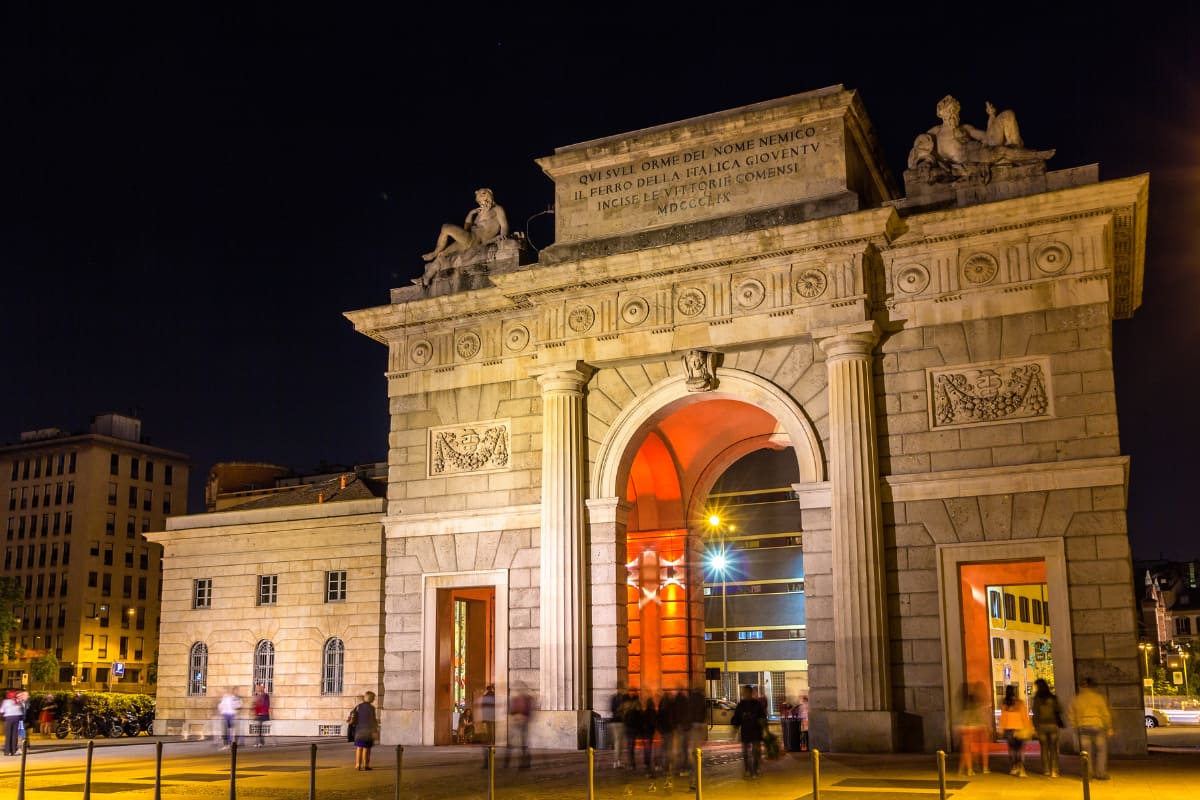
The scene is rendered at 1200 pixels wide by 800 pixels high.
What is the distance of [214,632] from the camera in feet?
130

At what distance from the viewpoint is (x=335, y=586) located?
37.6m

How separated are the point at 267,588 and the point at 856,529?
22.5m

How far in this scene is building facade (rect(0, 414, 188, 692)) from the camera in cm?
9794

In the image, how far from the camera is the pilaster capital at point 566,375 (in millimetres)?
27094

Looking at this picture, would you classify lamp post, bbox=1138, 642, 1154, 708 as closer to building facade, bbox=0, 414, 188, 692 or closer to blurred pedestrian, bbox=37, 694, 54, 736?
blurred pedestrian, bbox=37, 694, 54, 736

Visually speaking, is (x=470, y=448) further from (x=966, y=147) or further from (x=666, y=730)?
(x=966, y=147)

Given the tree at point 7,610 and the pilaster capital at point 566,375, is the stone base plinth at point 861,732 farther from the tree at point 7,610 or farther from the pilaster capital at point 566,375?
the tree at point 7,610

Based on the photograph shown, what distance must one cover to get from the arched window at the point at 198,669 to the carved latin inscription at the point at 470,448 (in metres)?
15.4

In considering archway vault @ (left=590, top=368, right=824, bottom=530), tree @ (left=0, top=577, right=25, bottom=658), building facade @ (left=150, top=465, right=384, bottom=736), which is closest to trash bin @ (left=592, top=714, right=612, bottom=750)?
archway vault @ (left=590, top=368, right=824, bottom=530)

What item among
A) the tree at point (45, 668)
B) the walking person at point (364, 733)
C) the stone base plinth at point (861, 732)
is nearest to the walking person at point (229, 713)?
the walking person at point (364, 733)

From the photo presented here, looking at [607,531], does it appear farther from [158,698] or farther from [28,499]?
[28,499]

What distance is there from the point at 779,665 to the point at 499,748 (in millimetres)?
29838

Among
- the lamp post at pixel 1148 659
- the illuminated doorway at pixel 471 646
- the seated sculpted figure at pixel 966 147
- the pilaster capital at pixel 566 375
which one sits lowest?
the lamp post at pixel 1148 659

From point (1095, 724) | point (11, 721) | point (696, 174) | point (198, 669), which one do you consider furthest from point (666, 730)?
point (198, 669)
